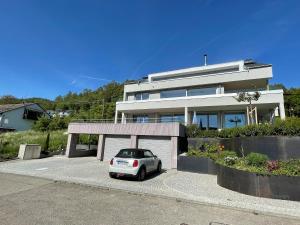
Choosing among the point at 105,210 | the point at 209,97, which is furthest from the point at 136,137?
the point at 105,210

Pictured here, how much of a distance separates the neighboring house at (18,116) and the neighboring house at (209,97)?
25.6 metres

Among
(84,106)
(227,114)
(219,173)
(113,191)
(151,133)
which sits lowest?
(113,191)

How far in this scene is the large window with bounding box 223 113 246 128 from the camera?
65.5 feet

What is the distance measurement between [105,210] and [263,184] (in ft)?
20.3

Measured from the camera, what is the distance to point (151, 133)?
679 inches

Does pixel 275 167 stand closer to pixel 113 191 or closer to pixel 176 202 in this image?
pixel 176 202

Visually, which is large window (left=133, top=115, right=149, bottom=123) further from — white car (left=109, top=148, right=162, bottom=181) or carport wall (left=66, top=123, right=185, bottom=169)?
white car (left=109, top=148, right=162, bottom=181)

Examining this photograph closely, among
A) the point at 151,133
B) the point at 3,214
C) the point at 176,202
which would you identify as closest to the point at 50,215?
the point at 3,214

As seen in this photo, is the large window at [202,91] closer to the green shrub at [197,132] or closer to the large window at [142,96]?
the large window at [142,96]

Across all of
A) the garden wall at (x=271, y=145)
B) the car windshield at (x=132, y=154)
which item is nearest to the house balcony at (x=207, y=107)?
the garden wall at (x=271, y=145)

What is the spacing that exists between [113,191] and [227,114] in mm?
16130

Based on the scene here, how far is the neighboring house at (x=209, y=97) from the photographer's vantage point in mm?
18656

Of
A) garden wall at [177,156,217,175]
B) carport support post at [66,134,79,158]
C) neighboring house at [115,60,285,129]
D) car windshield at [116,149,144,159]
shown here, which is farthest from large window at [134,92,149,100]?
car windshield at [116,149,144,159]

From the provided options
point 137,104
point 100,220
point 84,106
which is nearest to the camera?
point 100,220
